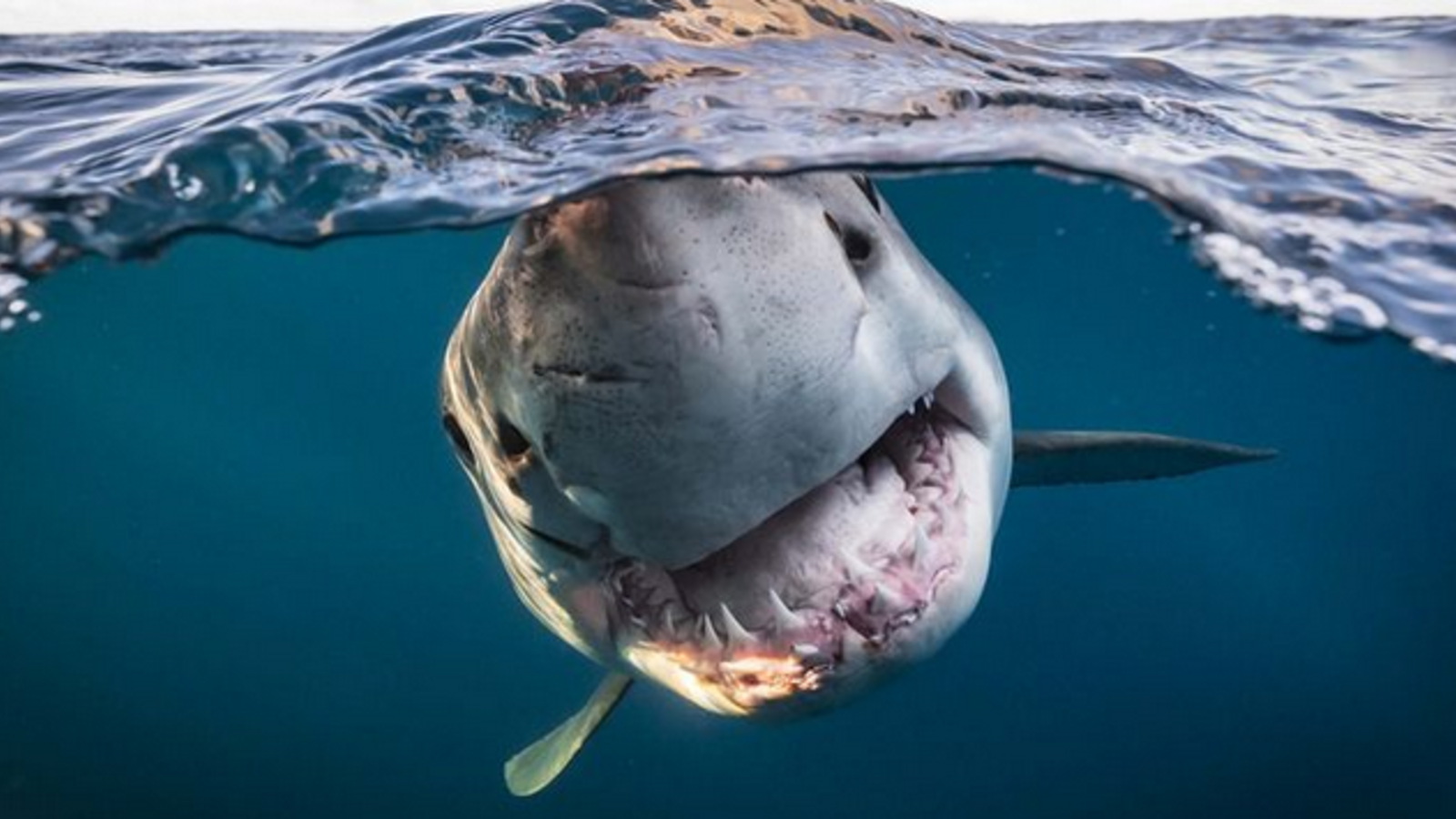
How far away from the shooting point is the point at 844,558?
232 centimetres

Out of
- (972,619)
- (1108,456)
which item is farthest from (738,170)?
(972,619)

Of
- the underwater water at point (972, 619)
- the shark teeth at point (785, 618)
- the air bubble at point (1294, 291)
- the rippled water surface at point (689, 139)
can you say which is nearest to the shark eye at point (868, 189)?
the rippled water surface at point (689, 139)

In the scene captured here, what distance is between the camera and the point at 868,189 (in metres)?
2.77

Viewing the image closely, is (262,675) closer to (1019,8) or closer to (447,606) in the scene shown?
(447,606)

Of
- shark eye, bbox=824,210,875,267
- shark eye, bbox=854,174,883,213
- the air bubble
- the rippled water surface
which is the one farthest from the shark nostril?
the air bubble

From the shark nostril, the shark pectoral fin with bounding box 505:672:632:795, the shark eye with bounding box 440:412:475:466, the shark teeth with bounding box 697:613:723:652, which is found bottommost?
the shark pectoral fin with bounding box 505:672:632:795

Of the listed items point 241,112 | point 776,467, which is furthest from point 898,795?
point 776,467

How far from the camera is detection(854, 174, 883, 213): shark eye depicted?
2.71 metres

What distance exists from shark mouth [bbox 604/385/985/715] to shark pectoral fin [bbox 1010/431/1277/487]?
2.03 meters

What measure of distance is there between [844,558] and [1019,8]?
4.96 meters

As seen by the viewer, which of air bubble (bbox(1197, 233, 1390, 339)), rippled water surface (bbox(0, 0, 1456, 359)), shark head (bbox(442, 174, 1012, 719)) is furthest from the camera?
air bubble (bbox(1197, 233, 1390, 339))

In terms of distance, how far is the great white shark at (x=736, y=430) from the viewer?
6.48 ft

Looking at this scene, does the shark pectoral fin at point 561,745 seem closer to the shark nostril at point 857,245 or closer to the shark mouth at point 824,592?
the shark mouth at point 824,592

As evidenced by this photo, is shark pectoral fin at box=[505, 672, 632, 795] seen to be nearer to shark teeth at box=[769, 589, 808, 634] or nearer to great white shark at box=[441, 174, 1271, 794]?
great white shark at box=[441, 174, 1271, 794]
